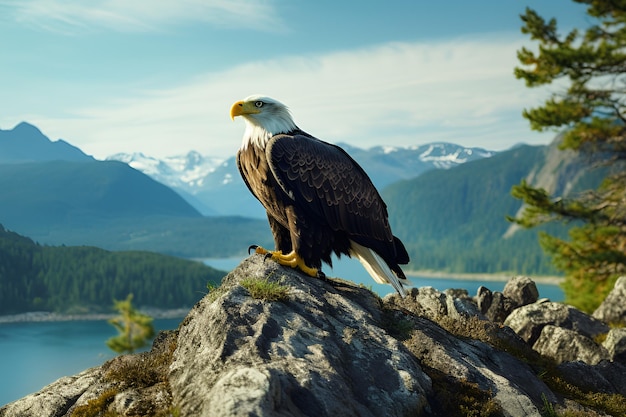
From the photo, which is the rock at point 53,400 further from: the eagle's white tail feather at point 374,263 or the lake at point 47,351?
the lake at point 47,351

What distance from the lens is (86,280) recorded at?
16450 centimetres

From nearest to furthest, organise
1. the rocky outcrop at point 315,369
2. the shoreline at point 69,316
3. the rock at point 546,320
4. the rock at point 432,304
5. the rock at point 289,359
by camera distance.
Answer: the rock at point 289,359, the rocky outcrop at point 315,369, the rock at point 432,304, the rock at point 546,320, the shoreline at point 69,316

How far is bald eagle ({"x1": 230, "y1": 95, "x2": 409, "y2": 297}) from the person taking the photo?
9.03 meters

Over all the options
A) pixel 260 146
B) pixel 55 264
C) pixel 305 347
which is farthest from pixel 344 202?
pixel 55 264

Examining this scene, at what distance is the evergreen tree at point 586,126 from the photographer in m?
27.8

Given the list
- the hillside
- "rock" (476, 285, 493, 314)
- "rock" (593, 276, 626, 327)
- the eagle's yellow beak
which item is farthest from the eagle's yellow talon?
the hillside

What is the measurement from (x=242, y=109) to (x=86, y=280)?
168330 millimetres

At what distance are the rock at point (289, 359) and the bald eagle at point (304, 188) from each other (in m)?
0.77

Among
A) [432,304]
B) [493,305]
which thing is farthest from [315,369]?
[493,305]

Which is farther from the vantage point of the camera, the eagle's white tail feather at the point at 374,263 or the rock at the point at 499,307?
the rock at the point at 499,307

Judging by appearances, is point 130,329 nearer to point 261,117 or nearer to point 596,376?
point 261,117

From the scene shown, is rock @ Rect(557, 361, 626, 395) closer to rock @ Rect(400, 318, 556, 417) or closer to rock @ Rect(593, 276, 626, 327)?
rock @ Rect(400, 318, 556, 417)

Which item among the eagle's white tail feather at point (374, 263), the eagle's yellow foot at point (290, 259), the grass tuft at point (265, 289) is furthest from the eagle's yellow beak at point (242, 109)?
the eagle's white tail feather at point (374, 263)

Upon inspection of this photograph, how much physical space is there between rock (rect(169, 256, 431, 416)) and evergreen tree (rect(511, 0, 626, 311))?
2162cm
